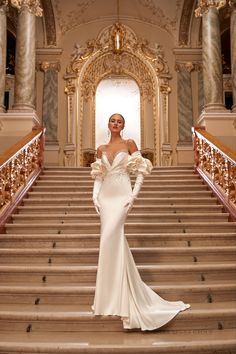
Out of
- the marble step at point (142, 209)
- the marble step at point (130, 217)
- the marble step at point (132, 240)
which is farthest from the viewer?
the marble step at point (142, 209)

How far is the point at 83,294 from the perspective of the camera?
456 cm

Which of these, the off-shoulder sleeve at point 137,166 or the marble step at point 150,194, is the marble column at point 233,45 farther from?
the off-shoulder sleeve at point 137,166

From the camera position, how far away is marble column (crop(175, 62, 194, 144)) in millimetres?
13906

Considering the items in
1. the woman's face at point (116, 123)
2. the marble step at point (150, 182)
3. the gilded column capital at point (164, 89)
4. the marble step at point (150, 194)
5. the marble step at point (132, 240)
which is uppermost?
the gilded column capital at point (164, 89)

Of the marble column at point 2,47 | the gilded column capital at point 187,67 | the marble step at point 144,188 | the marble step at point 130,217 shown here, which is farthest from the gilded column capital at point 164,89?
the marble step at point 130,217

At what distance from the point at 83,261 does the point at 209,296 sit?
152 cm

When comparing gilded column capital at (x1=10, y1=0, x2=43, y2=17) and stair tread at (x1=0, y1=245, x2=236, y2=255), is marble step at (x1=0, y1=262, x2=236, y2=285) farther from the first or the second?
gilded column capital at (x1=10, y1=0, x2=43, y2=17)

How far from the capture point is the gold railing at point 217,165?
6.60m

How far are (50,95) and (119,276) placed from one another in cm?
1091

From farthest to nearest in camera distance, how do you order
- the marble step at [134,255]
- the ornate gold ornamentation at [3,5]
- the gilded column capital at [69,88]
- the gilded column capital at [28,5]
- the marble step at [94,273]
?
the gilded column capital at [69,88] → the ornate gold ornamentation at [3,5] → the gilded column capital at [28,5] → the marble step at [134,255] → the marble step at [94,273]

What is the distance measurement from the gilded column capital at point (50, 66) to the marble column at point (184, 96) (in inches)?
144

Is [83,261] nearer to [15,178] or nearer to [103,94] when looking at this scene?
[15,178]

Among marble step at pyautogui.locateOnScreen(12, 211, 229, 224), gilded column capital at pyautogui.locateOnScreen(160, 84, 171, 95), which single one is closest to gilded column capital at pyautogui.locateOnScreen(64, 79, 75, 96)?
gilded column capital at pyautogui.locateOnScreen(160, 84, 171, 95)

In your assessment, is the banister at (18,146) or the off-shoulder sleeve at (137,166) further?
the banister at (18,146)
